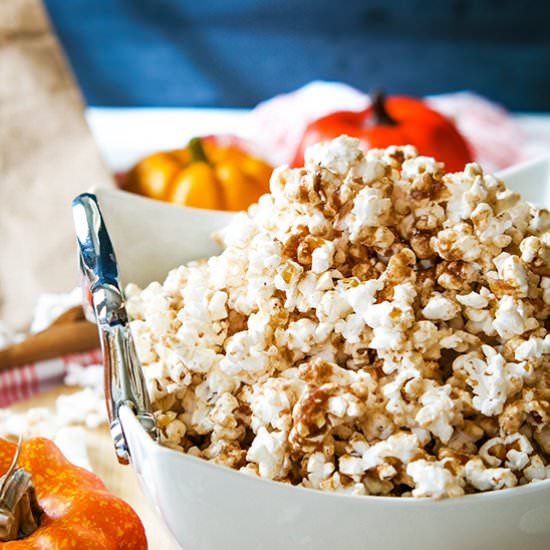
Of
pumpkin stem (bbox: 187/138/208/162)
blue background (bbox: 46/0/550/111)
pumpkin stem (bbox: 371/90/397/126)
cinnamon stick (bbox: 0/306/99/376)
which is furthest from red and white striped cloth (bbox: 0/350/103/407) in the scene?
blue background (bbox: 46/0/550/111)

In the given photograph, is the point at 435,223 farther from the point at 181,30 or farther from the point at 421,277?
the point at 181,30

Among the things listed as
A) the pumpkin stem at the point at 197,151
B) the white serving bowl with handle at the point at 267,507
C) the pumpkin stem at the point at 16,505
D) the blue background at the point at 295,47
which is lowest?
the blue background at the point at 295,47

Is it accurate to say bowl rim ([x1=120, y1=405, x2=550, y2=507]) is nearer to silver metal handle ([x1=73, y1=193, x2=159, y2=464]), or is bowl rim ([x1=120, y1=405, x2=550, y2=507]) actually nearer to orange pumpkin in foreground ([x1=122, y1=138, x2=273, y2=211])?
silver metal handle ([x1=73, y1=193, x2=159, y2=464])

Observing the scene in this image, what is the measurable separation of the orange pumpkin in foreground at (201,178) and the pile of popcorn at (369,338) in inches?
30.8

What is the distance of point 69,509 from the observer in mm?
678

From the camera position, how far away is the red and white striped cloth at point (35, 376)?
99cm

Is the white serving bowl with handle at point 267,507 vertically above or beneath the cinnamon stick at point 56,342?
above

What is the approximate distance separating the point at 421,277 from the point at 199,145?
3.16ft

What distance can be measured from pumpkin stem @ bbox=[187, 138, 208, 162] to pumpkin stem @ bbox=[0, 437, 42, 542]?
0.94 m

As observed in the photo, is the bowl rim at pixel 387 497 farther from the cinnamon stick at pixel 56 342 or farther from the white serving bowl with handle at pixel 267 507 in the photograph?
the cinnamon stick at pixel 56 342

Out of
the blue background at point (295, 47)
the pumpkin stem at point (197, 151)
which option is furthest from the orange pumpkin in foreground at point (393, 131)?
the blue background at point (295, 47)

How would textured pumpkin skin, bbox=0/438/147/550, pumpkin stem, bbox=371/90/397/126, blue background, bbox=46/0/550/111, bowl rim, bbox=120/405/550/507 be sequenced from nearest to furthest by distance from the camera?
bowl rim, bbox=120/405/550/507 → textured pumpkin skin, bbox=0/438/147/550 → pumpkin stem, bbox=371/90/397/126 → blue background, bbox=46/0/550/111

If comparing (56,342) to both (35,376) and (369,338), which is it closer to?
(35,376)

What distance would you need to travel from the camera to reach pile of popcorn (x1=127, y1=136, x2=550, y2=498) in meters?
0.58
